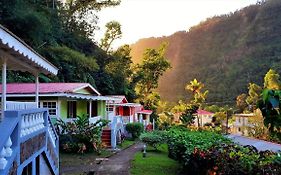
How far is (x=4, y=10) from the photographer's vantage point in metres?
26.0

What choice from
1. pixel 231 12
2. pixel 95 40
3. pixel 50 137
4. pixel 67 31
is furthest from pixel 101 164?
pixel 231 12

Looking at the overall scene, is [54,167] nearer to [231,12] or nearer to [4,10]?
[4,10]

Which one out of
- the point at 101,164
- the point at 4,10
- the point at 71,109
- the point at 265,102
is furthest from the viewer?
the point at 4,10

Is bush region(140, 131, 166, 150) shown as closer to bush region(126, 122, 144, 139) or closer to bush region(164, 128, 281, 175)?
bush region(164, 128, 281, 175)

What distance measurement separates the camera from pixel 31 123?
24.1 ft

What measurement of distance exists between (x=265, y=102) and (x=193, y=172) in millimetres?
9230

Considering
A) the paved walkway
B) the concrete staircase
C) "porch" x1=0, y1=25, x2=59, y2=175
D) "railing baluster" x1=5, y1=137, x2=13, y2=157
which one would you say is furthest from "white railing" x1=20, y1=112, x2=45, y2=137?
the concrete staircase

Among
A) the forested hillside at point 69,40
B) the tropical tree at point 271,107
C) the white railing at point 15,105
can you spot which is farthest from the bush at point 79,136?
the tropical tree at point 271,107

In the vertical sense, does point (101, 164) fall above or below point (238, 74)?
below

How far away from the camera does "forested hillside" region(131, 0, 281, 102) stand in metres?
77.1

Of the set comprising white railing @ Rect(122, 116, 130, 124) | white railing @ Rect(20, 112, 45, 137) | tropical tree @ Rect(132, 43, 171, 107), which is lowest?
white railing @ Rect(122, 116, 130, 124)

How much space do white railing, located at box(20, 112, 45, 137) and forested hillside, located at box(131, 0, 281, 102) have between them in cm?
6475

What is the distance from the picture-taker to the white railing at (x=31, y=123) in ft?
21.7

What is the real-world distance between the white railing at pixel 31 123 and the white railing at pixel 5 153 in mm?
1168
